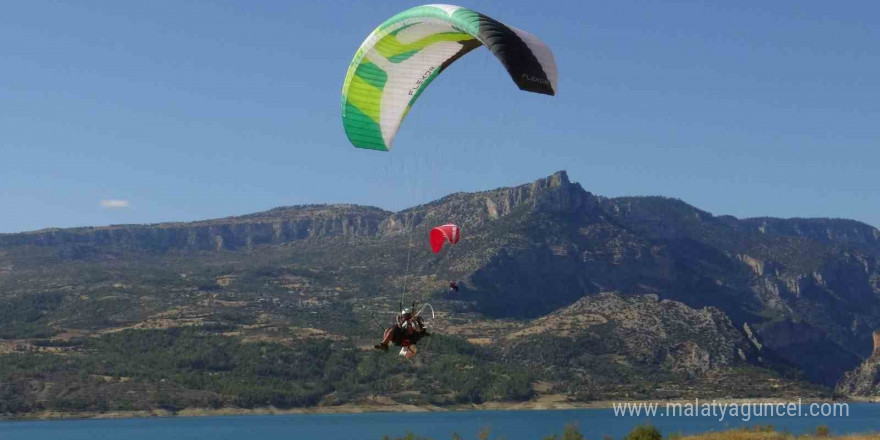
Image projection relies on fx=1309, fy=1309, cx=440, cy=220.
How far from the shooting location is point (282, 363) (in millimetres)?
190375

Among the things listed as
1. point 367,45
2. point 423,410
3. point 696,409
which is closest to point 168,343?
point 423,410

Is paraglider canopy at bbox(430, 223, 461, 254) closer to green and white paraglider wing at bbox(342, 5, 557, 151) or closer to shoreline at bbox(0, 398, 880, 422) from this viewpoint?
green and white paraglider wing at bbox(342, 5, 557, 151)

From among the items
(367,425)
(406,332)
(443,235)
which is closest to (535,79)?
(406,332)

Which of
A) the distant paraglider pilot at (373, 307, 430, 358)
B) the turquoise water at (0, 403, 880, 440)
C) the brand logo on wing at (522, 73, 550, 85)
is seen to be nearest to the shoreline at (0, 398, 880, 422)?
the turquoise water at (0, 403, 880, 440)

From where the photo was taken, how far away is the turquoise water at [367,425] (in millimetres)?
130000

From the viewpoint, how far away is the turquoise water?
427 feet

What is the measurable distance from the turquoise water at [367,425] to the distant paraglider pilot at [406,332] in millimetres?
79284

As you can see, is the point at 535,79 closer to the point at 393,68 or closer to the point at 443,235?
the point at 393,68

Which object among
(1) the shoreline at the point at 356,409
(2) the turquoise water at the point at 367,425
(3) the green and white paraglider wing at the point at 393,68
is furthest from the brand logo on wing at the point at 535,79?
(1) the shoreline at the point at 356,409

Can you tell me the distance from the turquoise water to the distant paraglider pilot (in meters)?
79.3

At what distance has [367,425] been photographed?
15175cm

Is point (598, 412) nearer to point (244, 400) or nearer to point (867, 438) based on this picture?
point (244, 400)

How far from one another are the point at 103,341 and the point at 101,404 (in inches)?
1220

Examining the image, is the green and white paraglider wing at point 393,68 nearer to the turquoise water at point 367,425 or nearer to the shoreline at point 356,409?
the turquoise water at point 367,425
